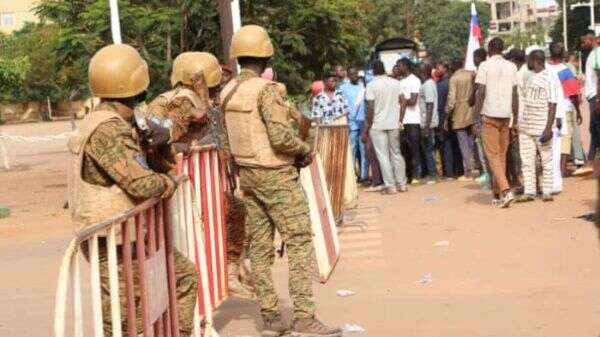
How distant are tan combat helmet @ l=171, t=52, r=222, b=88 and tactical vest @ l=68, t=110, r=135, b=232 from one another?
2.26m

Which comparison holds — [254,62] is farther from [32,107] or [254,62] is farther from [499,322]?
[32,107]

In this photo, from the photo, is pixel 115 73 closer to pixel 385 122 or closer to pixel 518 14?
pixel 385 122

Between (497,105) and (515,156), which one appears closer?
(497,105)

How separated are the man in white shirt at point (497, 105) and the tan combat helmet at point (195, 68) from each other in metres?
5.82

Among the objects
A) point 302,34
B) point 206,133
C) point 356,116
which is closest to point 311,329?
point 206,133

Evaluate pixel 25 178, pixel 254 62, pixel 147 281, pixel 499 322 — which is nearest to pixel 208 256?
pixel 254 62

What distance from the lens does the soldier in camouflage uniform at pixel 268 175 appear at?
24.0 feet

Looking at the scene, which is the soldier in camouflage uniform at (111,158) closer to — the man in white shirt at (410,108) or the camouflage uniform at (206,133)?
the camouflage uniform at (206,133)

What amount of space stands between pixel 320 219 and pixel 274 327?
2483 mm

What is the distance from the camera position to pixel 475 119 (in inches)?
532

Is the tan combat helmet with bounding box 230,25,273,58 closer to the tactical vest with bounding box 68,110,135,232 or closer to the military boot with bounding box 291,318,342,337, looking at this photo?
the military boot with bounding box 291,318,342,337

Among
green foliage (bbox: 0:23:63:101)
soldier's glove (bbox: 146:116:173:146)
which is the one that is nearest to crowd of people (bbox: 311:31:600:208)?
soldier's glove (bbox: 146:116:173:146)

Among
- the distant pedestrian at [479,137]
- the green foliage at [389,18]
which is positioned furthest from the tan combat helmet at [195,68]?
Answer: the green foliage at [389,18]

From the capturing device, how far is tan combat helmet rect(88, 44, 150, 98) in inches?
218
